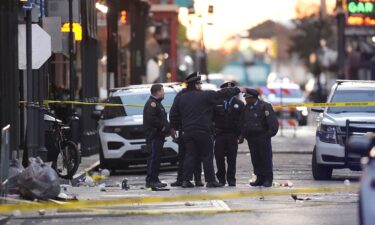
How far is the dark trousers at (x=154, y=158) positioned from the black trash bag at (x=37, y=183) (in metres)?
3.64

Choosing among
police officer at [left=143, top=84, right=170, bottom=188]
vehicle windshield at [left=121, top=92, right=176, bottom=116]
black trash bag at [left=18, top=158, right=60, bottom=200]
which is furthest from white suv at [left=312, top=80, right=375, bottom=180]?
black trash bag at [left=18, top=158, right=60, bottom=200]

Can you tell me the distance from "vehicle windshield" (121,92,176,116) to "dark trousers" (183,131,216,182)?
5.21m

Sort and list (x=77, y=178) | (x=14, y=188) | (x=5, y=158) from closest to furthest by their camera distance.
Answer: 1. (x=5, y=158)
2. (x=14, y=188)
3. (x=77, y=178)

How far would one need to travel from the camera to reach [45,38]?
61.8 feet

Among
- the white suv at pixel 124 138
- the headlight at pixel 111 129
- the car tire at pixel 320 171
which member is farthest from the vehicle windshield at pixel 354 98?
the headlight at pixel 111 129

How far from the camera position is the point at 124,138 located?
23.1 metres

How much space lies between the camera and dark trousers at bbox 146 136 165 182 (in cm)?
1867

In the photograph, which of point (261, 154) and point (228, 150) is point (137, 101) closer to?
point (228, 150)

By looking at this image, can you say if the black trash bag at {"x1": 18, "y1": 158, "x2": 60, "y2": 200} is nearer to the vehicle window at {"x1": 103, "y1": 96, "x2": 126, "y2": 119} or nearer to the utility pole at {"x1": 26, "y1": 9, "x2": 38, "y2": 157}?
the utility pole at {"x1": 26, "y1": 9, "x2": 38, "y2": 157}

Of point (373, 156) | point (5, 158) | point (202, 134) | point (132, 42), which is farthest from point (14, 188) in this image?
point (132, 42)

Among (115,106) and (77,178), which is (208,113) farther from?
(115,106)

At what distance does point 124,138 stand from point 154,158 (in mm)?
4336

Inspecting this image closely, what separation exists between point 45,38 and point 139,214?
5577 mm

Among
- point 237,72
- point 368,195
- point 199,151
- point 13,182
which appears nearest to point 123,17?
point 199,151
